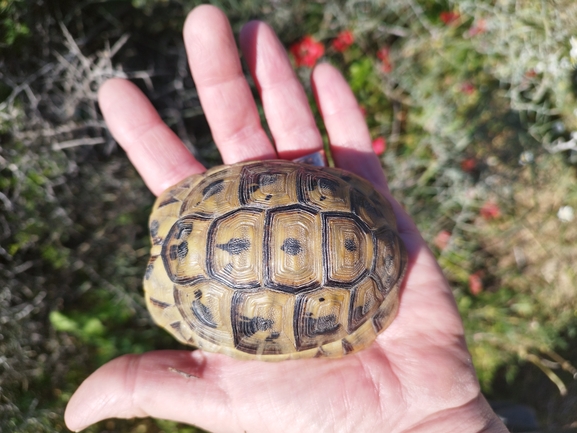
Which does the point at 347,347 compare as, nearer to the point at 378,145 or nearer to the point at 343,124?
the point at 343,124

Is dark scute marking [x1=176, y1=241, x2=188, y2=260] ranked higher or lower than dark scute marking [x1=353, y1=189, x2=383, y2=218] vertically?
lower

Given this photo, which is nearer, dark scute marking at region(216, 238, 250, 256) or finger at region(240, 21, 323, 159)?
dark scute marking at region(216, 238, 250, 256)

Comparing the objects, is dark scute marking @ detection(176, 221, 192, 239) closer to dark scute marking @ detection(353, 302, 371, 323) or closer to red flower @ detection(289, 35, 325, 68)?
dark scute marking @ detection(353, 302, 371, 323)

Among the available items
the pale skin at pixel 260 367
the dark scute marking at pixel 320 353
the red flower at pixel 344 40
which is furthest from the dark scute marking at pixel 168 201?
the red flower at pixel 344 40

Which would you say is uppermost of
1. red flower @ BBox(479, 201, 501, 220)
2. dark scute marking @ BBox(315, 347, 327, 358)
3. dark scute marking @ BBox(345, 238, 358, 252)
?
dark scute marking @ BBox(345, 238, 358, 252)

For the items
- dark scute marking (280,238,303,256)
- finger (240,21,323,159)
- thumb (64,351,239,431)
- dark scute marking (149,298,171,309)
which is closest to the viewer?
dark scute marking (280,238,303,256)

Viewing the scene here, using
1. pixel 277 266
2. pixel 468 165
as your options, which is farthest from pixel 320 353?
pixel 468 165

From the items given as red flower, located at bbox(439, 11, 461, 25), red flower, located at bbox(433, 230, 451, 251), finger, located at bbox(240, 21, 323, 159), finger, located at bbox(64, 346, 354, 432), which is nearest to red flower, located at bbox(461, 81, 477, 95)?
red flower, located at bbox(439, 11, 461, 25)
